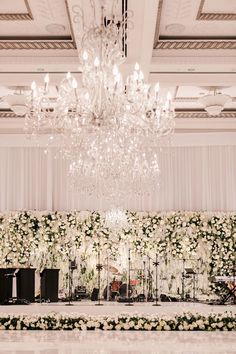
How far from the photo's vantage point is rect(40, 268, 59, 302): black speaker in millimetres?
14727

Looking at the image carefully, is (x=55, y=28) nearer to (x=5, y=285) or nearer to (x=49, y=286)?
(x=5, y=285)

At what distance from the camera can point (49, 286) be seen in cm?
1477

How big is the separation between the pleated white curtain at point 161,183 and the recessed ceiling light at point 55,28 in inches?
293

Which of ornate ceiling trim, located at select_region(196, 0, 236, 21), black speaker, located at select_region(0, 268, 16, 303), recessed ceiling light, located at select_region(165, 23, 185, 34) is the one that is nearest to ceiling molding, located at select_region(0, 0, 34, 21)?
recessed ceiling light, located at select_region(165, 23, 185, 34)

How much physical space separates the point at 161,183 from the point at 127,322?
22.0 feet

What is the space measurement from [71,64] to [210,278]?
7.19 meters

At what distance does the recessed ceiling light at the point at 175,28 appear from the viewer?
9875 millimetres

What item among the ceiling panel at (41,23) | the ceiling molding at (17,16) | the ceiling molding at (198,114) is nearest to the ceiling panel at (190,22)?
the ceiling panel at (41,23)

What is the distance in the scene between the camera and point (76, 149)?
35.5 ft

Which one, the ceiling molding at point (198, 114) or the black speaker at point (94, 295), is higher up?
the ceiling molding at point (198, 114)

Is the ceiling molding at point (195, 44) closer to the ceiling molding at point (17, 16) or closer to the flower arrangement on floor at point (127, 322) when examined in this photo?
the ceiling molding at point (17, 16)

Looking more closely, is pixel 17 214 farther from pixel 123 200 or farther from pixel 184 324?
pixel 184 324

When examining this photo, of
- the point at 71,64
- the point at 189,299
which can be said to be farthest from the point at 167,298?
the point at 71,64

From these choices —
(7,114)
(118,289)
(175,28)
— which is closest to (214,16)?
(175,28)
